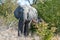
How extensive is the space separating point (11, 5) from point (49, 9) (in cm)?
390

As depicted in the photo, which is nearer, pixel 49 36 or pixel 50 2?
pixel 49 36

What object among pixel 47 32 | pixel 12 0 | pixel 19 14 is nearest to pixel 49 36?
pixel 47 32

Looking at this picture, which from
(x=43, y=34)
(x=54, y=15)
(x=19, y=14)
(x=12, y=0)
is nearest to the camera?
(x=43, y=34)

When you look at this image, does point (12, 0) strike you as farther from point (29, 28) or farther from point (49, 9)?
point (29, 28)

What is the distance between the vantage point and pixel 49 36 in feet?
17.5

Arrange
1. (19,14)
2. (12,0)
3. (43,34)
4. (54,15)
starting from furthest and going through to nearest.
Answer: (12,0) → (54,15) → (19,14) → (43,34)

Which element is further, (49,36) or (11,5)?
Answer: (11,5)

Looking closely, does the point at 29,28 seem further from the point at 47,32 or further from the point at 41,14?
the point at 47,32

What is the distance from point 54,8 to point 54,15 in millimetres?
421

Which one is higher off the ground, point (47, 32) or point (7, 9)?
point (47, 32)

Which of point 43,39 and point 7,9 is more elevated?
point 43,39

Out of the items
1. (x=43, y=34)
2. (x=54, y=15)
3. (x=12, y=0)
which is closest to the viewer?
(x=43, y=34)

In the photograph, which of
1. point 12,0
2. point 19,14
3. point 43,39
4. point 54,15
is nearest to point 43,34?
point 43,39

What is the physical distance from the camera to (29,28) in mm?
12445
